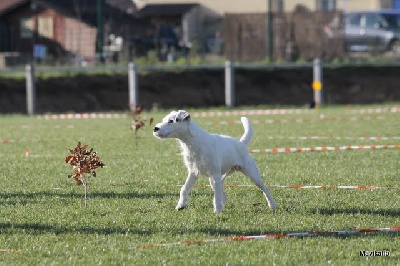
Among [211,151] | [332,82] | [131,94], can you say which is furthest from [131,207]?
[332,82]

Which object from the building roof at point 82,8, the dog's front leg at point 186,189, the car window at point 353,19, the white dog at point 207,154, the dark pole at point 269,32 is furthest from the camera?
the building roof at point 82,8

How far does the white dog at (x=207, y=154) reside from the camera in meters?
10.7

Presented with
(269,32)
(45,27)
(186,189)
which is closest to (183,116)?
(186,189)

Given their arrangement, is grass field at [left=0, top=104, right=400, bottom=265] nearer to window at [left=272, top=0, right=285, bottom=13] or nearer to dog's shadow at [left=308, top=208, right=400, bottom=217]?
dog's shadow at [left=308, top=208, right=400, bottom=217]

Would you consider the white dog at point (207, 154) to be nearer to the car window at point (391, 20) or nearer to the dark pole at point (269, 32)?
the dark pole at point (269, 32)

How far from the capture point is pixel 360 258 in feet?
27.9

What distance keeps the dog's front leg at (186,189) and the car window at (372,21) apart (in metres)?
34.9

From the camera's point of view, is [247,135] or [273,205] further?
[247,135]

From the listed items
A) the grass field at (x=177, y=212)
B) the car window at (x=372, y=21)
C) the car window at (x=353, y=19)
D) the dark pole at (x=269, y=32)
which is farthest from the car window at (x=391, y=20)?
the grass field at (x=177, y=212)

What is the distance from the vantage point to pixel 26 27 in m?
48.9

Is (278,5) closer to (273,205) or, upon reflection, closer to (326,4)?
(326,4)

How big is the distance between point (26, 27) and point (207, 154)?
3928 centimetres

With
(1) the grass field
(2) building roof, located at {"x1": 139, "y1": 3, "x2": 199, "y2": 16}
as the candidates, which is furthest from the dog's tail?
(2) building roof, located at {"x1": 139, "y1": 3, "x2": 199, "y2": 16}

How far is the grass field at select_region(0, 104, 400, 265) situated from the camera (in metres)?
8.77
